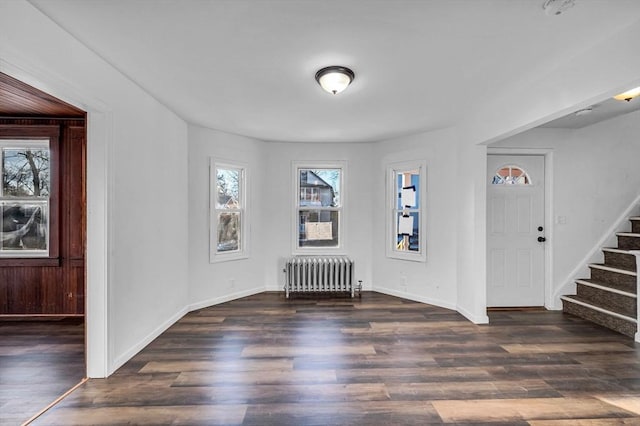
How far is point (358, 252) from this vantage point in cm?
511

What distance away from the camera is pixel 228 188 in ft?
15.2

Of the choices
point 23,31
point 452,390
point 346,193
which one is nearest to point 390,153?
point 346,193

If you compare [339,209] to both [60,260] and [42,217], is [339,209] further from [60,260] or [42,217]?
[42,217]

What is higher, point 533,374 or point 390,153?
point 390,153

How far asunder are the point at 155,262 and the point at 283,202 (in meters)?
2.30

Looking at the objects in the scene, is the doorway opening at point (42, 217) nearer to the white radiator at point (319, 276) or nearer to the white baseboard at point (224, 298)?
the white baseboard at point (224, 298)

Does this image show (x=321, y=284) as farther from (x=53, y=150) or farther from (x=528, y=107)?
(x=53, y=150)

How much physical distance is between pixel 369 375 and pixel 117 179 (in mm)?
2699

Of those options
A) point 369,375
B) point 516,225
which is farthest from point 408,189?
point 369,375

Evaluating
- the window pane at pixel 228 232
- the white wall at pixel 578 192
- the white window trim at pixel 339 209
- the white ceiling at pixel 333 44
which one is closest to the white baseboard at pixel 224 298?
the window pane at pixel 228 232

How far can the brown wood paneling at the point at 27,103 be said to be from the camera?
105 inches

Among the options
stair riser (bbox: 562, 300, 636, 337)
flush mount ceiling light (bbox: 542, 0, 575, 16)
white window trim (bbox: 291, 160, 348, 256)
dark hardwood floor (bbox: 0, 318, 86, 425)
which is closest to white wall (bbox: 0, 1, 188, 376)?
dark hardwood floor (bbox: 0, 318, 86, 425)

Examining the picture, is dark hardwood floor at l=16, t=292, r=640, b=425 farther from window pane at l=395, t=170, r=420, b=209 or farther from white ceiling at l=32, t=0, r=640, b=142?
white ceiling at l=32, t=0, r=640, b=142

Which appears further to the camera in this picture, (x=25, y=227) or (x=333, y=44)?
(x=25, y=227)
